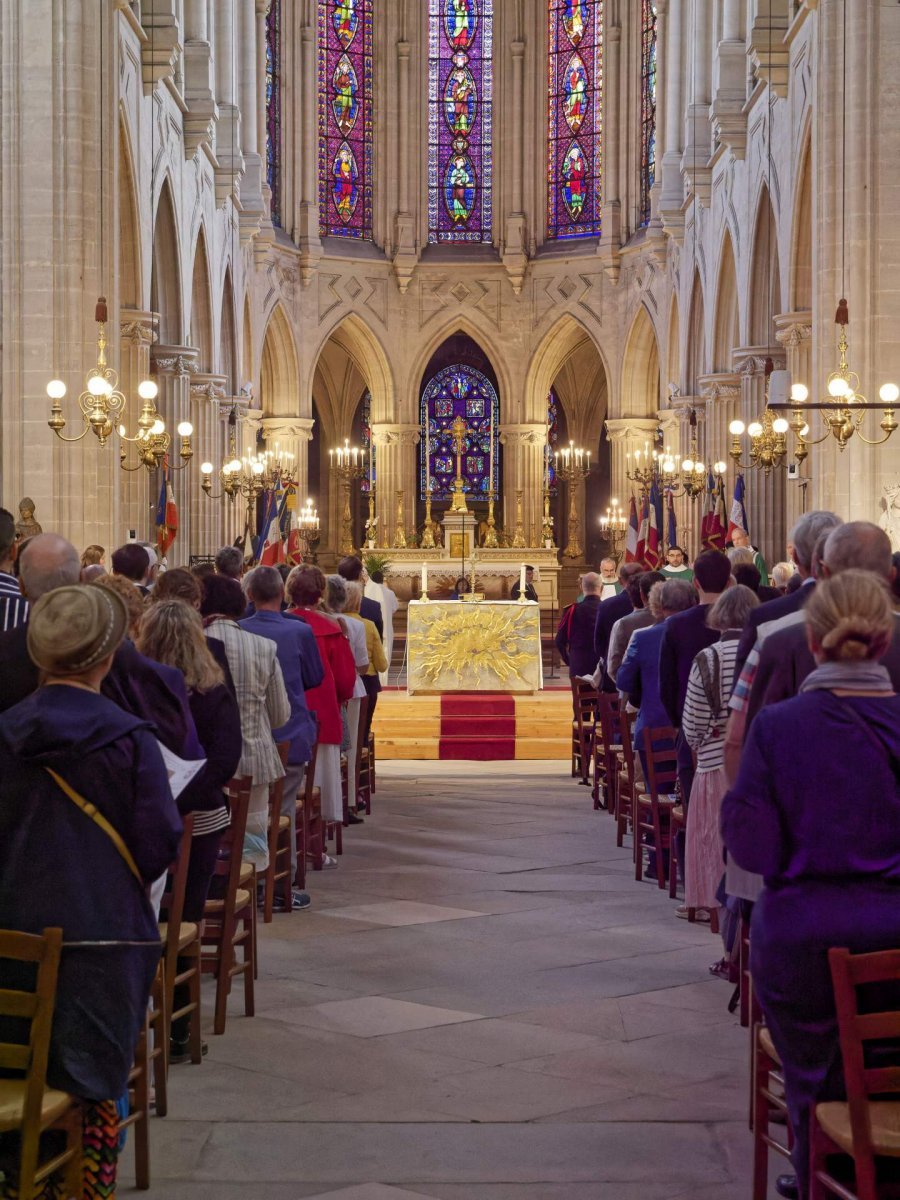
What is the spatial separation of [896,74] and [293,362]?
1794cm

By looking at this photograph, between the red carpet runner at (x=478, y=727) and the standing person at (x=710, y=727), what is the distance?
8.14 metres

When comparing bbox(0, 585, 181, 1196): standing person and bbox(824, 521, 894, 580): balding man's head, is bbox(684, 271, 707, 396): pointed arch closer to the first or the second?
bbox(824, 521, 894, 580): balding man's head

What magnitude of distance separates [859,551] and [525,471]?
1114 inches

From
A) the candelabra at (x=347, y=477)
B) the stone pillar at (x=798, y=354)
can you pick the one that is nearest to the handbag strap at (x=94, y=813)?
the stone pillar at (x=798, y=354)

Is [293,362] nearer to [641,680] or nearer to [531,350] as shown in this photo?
[531,350]

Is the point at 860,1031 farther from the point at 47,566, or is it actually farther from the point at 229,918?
the point at 229,918

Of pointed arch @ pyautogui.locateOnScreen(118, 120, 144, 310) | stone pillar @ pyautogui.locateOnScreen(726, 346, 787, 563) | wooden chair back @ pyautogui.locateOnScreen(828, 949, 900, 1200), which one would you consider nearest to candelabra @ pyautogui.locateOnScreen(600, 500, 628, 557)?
stone pillar @ pyautogui.locateOnScreen(726, 346, 787, 563)

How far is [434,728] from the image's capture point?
15.6 meters

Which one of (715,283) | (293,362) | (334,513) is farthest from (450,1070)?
(334,513)

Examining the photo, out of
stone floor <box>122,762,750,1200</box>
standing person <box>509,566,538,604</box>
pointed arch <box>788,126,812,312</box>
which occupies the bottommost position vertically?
stone floor <box>122,762,750,1200</box>

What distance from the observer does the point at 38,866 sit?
11.7ft

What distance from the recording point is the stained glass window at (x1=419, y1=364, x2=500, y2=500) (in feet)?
113

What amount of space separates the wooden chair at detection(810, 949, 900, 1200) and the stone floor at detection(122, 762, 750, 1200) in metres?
1.10

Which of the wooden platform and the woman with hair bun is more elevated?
the woman with hair bun
